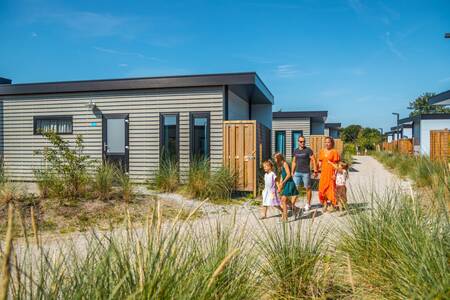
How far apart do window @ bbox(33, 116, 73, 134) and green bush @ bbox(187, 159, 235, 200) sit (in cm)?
597

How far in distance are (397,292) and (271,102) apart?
14.6m

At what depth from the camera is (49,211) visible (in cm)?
729

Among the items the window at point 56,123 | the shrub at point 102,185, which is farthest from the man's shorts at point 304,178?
the window at point 56,123

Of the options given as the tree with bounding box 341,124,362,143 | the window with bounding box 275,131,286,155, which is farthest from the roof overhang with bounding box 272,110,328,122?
the tree with bounding box 341,124,362,143

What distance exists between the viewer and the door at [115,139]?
1316cm

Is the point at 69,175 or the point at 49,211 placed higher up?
the point at 69,175

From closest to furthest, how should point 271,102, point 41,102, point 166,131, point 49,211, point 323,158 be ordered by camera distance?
1. point 49,211
2. point 323,158
3. point 166,131
4. point 41,102
5. point 271,102

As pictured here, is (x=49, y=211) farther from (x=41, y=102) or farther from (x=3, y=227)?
(x=41, y=102)

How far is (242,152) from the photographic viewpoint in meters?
10.8

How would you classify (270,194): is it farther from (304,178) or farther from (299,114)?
(299,114)

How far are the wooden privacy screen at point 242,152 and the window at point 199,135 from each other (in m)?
1.43

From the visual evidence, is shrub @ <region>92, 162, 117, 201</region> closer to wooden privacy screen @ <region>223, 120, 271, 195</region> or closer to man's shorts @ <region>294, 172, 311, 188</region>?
wooden privacy screen @ <region>223, 120, 271, 195</region>

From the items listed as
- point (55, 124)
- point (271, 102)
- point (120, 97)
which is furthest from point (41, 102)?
point (271, 102)

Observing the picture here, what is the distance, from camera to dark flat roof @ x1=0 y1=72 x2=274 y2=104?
1158 centimetres
